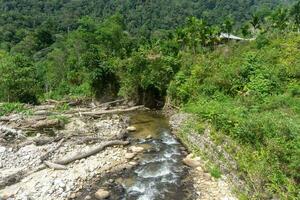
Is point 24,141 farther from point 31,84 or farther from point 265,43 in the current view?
point 265,43

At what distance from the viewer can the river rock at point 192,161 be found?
711 inches

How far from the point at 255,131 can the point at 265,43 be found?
2328 cm

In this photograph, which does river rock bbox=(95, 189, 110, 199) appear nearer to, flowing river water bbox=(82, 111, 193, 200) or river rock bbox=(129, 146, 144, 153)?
flowing river water bbox=(82, 111, 193, 200)

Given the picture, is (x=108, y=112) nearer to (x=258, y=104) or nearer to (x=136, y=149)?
(x=136, y=149)

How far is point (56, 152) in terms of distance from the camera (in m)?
19.7

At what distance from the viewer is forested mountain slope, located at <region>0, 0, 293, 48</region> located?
112 meters

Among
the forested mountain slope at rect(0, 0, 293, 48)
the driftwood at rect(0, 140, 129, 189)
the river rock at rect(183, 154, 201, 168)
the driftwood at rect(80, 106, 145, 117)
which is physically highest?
the forested mountain slope at rect(0, 0, 293, 48)

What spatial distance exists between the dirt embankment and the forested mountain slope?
3177 inches

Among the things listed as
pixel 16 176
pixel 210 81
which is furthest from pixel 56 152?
pixel 210 81

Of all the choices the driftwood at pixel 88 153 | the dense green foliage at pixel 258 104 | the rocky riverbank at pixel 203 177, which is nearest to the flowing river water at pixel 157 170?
the rocky riverbank at pixel 203 177

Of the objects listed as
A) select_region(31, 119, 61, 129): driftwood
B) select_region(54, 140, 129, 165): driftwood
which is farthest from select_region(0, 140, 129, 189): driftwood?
select_region(31, 119, 61, 129): driftwood

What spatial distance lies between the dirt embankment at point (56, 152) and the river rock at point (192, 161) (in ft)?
11.1

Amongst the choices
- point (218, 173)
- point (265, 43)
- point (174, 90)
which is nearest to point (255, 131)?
point (218, 173)

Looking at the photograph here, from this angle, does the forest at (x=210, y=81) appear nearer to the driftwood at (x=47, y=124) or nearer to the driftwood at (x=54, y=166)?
the driftwood at (x=47, y=124)
